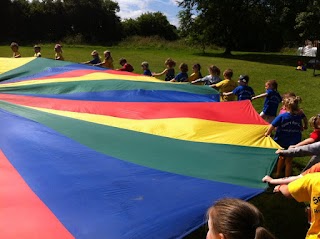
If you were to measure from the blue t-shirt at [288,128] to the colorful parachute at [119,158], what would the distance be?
0.92 feet

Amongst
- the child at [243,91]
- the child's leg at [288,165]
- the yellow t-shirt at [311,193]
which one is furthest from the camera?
the child at [243,91]

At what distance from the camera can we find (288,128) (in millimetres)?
4457

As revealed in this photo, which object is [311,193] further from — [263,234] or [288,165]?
[288,165]

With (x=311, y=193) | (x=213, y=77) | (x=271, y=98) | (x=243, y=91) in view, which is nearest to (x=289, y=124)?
(x=271, y=98)

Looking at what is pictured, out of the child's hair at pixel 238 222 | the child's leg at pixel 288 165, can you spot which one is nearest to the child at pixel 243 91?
the child's leg at pixel 288 165

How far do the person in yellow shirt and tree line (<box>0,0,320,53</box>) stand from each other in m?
17.0

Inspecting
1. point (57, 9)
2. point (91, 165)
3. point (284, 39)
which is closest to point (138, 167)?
point (91, 165)

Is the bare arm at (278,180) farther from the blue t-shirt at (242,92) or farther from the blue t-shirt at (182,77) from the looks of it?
the blue t-shirt at (182,77)

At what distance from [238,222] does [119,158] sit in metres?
1.87

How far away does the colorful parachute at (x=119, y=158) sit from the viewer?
2.43m

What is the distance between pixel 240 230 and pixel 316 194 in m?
1.11

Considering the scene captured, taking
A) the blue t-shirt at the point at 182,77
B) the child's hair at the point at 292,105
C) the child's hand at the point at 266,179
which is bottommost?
the child's hand at the point at 266,179

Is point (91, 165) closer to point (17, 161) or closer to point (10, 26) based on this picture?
point (17, 161)

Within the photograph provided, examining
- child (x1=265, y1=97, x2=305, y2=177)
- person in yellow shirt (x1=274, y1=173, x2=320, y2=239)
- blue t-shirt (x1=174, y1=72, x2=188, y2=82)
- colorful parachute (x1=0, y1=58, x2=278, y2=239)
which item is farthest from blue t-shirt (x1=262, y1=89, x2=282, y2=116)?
person in yellow shirt (x1=274, y1=173, x2=320, y2=239)
